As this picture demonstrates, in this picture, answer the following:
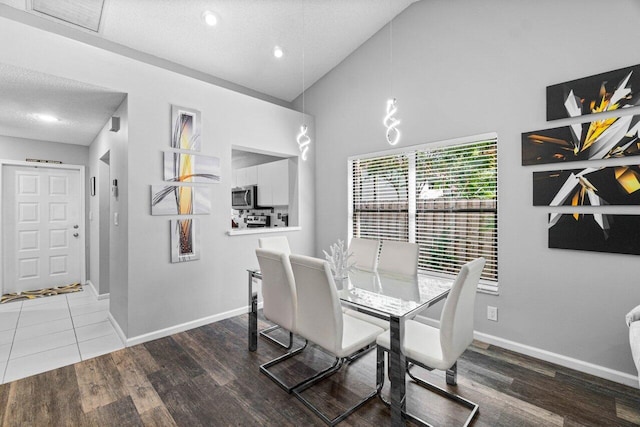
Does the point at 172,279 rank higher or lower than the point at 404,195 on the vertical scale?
lower

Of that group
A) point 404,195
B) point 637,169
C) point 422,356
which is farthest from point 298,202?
point 637,169

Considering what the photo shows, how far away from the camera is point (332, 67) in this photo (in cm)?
443

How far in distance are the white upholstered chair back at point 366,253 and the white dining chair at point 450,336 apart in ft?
3.15

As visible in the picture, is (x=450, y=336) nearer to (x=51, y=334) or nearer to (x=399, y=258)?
(x=399, y=258)

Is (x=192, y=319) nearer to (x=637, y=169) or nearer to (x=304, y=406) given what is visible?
(x=304, y=406)

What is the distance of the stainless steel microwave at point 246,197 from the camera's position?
537cm

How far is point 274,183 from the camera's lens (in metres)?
4.93

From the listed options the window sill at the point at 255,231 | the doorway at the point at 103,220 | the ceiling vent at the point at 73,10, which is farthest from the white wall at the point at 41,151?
the window sill at the point at 255,231

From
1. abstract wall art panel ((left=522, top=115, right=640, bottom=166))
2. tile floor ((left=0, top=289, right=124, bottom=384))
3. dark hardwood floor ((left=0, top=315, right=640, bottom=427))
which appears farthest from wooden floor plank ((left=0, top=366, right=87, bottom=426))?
abstract wall art panel ((left=522, top=115, right=640, bottom=166))

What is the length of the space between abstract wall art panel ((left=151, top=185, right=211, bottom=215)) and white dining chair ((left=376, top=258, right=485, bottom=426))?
2.43m

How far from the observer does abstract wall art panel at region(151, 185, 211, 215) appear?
3.07 meters

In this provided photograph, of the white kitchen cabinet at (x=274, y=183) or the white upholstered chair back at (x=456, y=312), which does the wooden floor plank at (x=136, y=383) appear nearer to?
the white upholstered chair back at (x=456, y=312)

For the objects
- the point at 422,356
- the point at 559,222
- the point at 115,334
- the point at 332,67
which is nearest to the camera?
the point at 422,356

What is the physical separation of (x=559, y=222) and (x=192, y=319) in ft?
12.4
